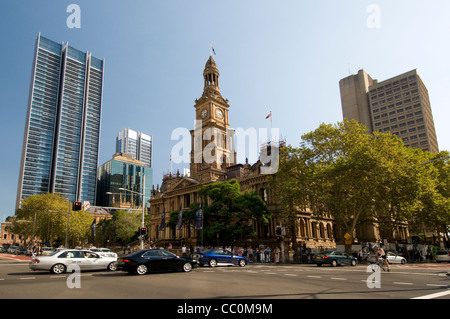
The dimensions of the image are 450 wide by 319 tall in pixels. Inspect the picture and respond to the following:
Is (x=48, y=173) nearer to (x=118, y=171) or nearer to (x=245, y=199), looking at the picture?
(x=118, y=171)

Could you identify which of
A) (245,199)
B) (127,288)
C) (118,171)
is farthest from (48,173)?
(127,288)

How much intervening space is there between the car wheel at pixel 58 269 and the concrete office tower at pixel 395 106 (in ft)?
357

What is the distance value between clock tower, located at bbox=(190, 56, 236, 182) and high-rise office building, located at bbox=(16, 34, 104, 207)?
8800 cm

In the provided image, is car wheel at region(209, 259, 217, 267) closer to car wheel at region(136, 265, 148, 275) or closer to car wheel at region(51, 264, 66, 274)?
car wheel at region(136, 265, 148, 275)

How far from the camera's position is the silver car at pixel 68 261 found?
17125mm

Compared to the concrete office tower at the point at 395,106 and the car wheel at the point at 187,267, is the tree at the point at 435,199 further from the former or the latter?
the concrete office tower at the point at 395,106

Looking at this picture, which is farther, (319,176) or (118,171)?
(118,171)

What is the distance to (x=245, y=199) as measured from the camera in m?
45.4

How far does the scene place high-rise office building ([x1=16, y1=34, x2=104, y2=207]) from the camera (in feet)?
438

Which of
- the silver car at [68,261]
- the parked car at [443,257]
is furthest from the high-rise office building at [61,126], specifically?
the parked car at [443,257]

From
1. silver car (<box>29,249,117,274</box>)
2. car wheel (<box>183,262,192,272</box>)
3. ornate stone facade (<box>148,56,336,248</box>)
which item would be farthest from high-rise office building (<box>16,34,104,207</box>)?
car wheel (<box>183,262,192,272</box>)

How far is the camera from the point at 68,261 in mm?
18000

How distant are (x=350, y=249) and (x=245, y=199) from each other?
16.2m

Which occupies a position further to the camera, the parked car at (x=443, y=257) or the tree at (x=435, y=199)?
the tree at (x=435, y=199)
